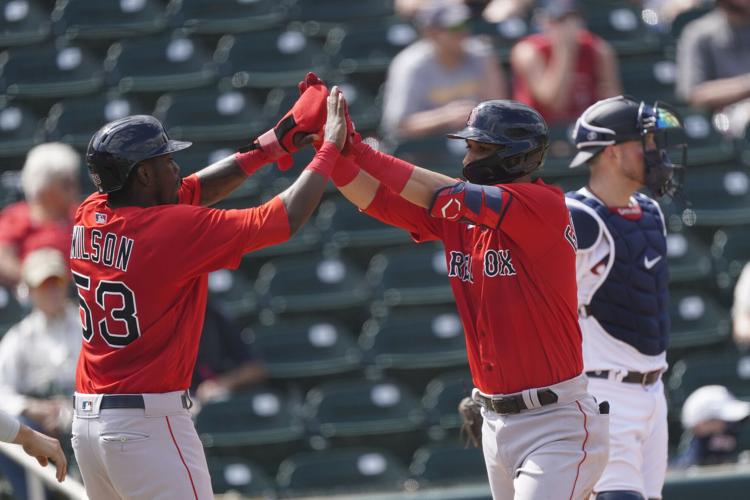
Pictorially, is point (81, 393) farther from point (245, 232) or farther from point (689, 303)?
point (689, 303)

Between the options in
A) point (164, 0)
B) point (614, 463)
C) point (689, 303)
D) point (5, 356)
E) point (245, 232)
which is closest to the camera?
point (245, 232)

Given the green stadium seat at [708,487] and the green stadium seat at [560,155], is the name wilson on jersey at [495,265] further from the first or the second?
the green stadium seat at [560,155]

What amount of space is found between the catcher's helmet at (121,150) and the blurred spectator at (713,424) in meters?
3.23

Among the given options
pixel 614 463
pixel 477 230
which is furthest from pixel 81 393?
pixel 614 463

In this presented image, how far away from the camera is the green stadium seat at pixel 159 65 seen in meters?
8.06

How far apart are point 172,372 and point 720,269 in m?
4.15

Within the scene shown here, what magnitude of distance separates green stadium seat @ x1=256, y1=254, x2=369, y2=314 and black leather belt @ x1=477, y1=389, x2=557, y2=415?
3.15m

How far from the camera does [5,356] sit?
19.9 ft

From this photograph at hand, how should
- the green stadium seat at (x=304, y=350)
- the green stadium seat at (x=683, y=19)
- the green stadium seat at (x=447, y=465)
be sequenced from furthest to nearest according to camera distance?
the green stadium seat at (x=683, y=19) → the green stadium seat at (x=304, y=350) → the green stadium seat at (x=447, y=465)

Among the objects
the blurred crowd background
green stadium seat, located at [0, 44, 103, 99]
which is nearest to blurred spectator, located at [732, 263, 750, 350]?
the blurred crowd background

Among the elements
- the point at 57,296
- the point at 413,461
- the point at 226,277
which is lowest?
the point at 413,461

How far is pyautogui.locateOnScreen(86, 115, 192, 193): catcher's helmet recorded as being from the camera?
402 centimetres

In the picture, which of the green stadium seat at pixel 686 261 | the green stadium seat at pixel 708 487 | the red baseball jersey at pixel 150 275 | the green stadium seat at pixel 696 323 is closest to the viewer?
the red baseball jersey at pixel 150 275

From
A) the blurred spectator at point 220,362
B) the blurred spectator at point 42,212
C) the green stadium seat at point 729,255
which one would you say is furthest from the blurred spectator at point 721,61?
the blurred spectator at point 42,212
